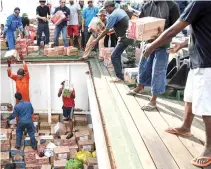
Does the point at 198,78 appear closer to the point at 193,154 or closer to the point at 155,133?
the point at 193,154

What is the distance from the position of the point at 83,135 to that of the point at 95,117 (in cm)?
407

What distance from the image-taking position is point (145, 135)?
366 centimetres

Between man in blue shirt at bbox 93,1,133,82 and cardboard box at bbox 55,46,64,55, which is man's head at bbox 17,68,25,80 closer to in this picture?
cardboard box at bbox 55,46,64,55

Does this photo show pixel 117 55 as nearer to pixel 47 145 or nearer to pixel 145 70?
pixel 145 70

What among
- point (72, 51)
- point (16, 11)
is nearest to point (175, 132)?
point (72, 51)

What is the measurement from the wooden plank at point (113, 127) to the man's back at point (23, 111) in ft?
6.74

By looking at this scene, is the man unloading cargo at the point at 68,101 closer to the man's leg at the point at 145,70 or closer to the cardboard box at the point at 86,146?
the cardboard box at the point at 86,146

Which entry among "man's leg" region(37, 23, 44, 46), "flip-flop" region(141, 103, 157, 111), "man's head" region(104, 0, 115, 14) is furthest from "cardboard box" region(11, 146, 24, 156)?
"flip-flop" region(141, 103, 157, 111)

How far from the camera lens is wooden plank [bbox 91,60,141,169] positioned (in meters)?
3.16

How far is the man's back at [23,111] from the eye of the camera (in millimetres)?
7480

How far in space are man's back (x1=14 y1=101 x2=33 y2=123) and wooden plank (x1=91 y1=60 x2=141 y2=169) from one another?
2055mm

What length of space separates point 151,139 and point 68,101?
5593mm

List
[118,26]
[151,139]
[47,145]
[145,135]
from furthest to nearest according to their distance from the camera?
1. [47,145]
2. [118,26]
3. [145,135]
4. [151,139]

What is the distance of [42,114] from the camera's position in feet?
33.3
